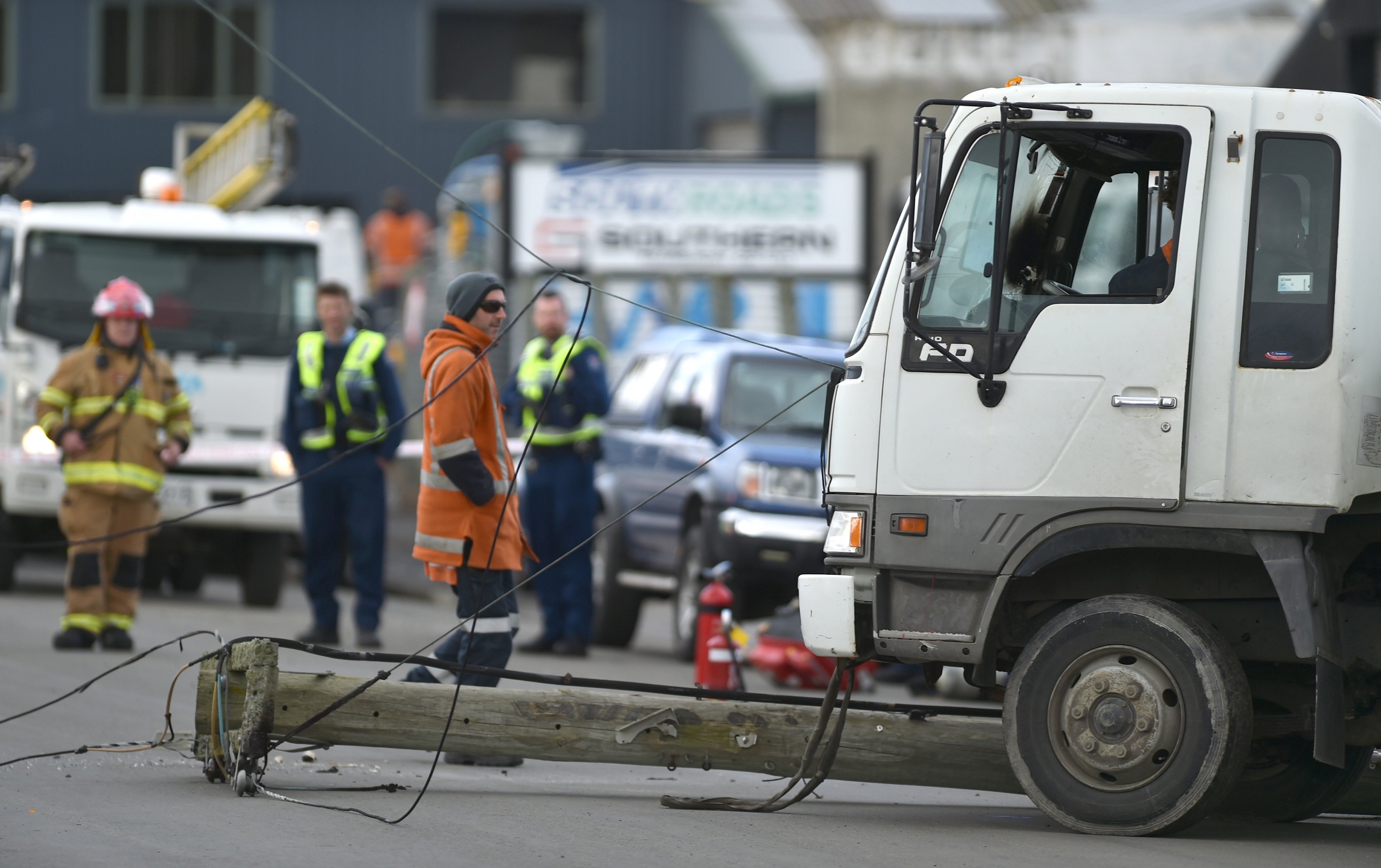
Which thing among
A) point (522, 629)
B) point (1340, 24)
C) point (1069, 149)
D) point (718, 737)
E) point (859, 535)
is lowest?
point (522, 629)

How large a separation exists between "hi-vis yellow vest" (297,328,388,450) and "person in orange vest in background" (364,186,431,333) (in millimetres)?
12794

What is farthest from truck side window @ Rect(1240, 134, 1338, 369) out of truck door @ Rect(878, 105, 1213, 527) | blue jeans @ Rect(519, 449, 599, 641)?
blue jeans @ Rect(519, 449, 599, 641)

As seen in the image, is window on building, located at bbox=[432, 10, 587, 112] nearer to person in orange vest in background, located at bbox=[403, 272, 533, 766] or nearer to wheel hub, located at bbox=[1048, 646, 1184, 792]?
person in orange vest in background, located at bbox=[403, 272, 533, 766]

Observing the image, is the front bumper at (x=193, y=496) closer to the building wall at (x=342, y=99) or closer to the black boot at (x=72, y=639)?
the black boot at (x=72, y=639)

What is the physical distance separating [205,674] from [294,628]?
5.74m

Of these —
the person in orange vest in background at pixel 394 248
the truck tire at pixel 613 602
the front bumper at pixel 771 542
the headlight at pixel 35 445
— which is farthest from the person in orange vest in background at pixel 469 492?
the person in orange vest in background at pixel 394 248

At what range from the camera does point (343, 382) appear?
475 inches

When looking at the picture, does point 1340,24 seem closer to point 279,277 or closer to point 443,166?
point 279,277

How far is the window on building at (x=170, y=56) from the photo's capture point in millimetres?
34344

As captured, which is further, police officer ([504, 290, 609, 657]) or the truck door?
police officer ([504, 290, 609, 657])

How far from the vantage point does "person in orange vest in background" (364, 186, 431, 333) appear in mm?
25406

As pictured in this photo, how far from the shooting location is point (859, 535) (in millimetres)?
7004

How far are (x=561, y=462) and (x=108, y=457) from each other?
2747 mm

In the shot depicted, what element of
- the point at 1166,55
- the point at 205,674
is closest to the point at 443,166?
the point at 1166,55
